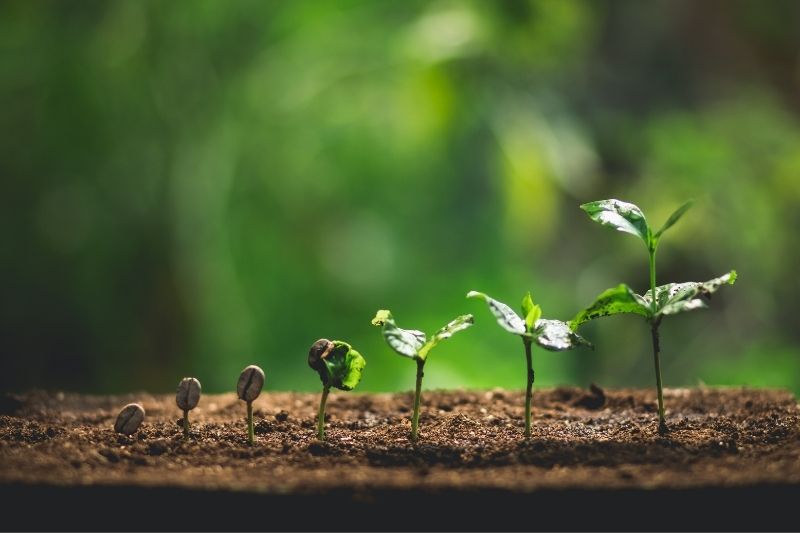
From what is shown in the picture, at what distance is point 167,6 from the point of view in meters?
3.26

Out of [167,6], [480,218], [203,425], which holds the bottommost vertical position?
[203,425]

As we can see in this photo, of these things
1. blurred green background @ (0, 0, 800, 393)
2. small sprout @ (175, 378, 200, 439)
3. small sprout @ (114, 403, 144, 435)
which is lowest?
small sprout @ (114, 403, 144, 435)

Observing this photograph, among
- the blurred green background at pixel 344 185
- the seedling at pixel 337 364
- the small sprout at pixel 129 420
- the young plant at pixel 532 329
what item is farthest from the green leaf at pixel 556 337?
the blurred green background at pixel 344 185

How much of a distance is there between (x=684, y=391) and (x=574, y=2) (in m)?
2.09

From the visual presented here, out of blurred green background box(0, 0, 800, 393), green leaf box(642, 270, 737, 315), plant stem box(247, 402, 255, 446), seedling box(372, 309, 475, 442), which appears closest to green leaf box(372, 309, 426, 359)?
seedling box(372, 309, 475, 442)

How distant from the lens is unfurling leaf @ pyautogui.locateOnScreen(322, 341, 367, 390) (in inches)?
45.3

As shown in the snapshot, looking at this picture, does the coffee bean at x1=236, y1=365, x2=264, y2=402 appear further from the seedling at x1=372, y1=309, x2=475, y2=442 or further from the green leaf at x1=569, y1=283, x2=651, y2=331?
the green leaf at x1=569, y1=283, x2=651, y2=331

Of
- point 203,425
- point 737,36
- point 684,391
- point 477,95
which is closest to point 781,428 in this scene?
point 684,391

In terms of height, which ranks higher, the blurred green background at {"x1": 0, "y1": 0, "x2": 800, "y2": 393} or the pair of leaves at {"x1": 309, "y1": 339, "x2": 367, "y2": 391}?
the blurred green background at {"x1": 0, "y1": 0, "x2": 800, "y2": 393}

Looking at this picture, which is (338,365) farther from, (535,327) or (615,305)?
(615,305)

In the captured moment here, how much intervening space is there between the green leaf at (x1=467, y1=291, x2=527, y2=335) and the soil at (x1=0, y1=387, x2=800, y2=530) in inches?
6.2

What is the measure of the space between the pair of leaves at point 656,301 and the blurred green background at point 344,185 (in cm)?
171

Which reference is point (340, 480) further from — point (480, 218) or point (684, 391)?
point (480, 218)

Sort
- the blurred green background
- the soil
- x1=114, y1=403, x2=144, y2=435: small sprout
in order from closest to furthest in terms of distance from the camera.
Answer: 1. the soil
2. x1=114, y1=403, x2=144, y2=435: small sprout
3. the blurred green background
